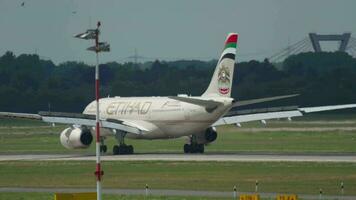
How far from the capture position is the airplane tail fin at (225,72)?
8125 centimetres

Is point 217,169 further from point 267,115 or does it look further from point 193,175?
point 267,115

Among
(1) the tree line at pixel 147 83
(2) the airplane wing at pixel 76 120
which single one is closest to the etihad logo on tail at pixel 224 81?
(2) the airplane wing at pixel 76 120

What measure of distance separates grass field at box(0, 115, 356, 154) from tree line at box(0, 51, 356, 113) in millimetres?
7839

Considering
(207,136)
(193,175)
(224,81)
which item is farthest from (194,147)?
(193,175)

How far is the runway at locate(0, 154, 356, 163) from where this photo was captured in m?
73.1

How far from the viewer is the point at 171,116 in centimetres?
8494

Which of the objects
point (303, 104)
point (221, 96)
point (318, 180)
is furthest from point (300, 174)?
point (303, 104)

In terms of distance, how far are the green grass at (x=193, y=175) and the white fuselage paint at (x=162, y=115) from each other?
932 cm

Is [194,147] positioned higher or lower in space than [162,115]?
lower

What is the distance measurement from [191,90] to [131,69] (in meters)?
26.6

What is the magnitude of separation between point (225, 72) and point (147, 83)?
219ft

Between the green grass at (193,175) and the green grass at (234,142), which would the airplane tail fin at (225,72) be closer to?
the green grass at (234,142)

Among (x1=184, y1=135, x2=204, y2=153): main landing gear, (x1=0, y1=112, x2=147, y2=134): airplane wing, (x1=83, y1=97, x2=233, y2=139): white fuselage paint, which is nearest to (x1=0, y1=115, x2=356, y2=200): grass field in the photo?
(x1=184, y1=135, x2=204, y2=153): main landing gear

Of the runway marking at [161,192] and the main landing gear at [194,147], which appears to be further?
the main landing gear at [194,147]
